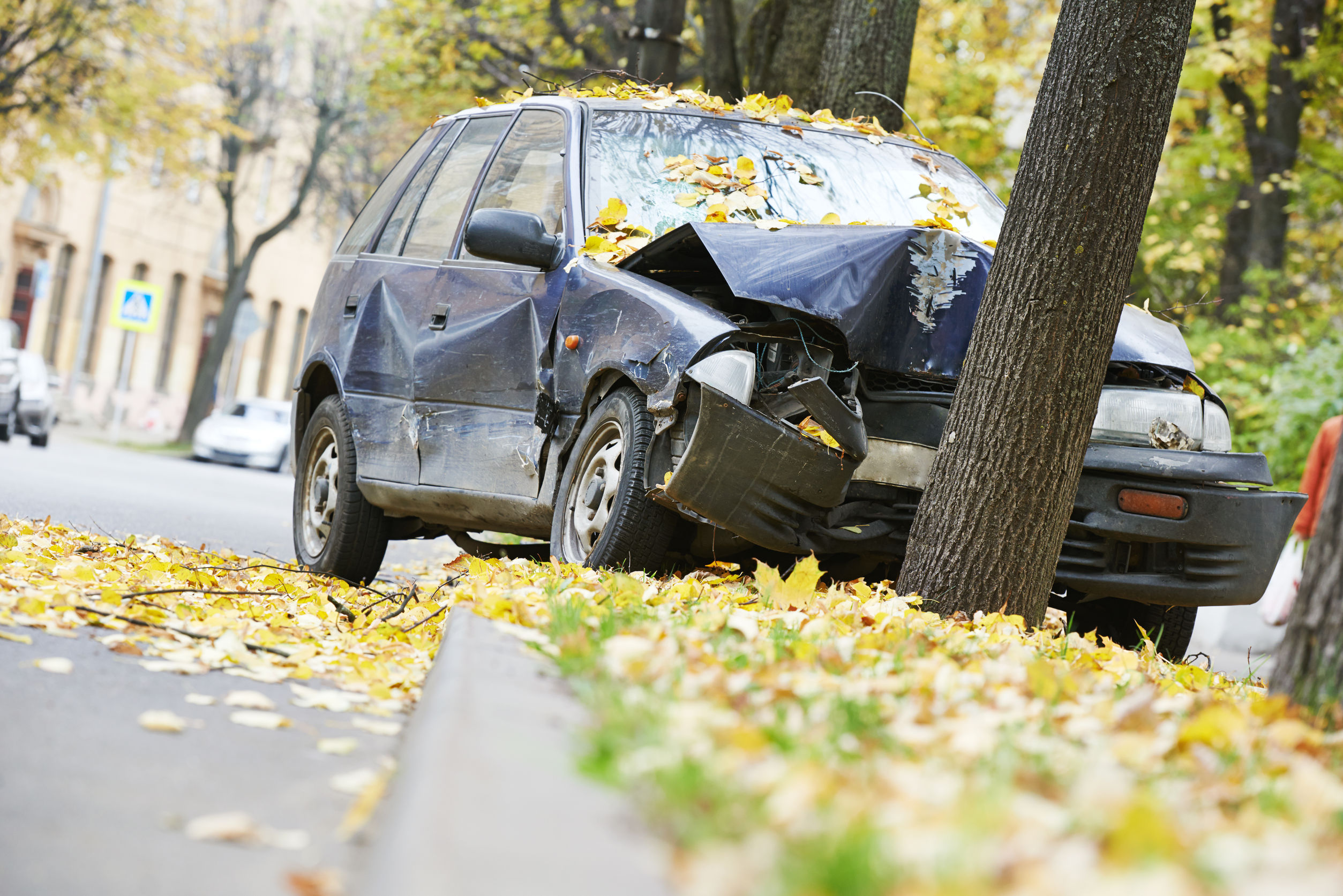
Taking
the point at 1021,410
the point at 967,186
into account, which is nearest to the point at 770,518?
the point at 1021,410

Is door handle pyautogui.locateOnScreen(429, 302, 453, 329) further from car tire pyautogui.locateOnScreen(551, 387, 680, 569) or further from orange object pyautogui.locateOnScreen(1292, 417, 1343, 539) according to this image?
orange object pyautogui.locateOnScreen(1292, 417, 1343, 539)

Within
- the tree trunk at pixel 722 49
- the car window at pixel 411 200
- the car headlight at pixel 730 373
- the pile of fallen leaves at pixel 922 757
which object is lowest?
the pile of fallen leaves at pixel 922 757

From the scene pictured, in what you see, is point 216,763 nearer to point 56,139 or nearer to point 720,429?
point 720,429

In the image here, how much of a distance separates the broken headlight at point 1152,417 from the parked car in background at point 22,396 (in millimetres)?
17651

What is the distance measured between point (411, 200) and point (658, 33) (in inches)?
285

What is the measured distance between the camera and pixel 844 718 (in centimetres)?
280

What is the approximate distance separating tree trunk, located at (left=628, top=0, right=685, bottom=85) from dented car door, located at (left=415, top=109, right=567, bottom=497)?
7.44 metres

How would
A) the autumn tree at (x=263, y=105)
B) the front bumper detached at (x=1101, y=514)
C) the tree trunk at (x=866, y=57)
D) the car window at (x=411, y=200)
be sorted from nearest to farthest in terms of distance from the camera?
the front bumper detached at (x=1101, y=514) < the car window at (x=411, y=200) < the tree trunk at (x=866, y=57) < the autumn tree at (x=263, y=105)

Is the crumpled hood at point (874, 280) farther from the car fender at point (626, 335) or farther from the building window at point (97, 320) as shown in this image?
the building window at point (97, 320)

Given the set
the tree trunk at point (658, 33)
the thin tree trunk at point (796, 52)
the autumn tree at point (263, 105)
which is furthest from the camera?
the autumn tree at point (263, 105)

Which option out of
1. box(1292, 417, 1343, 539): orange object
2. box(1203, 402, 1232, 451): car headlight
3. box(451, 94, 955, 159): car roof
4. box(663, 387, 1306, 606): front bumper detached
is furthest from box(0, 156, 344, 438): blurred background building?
box(1203, 402, 1232, 451): car headlight

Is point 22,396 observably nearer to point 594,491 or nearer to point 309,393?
point 309,393

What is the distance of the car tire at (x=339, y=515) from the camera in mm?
6895

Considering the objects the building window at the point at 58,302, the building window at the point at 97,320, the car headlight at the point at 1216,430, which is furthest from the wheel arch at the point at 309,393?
the building window at the point at 97,320
